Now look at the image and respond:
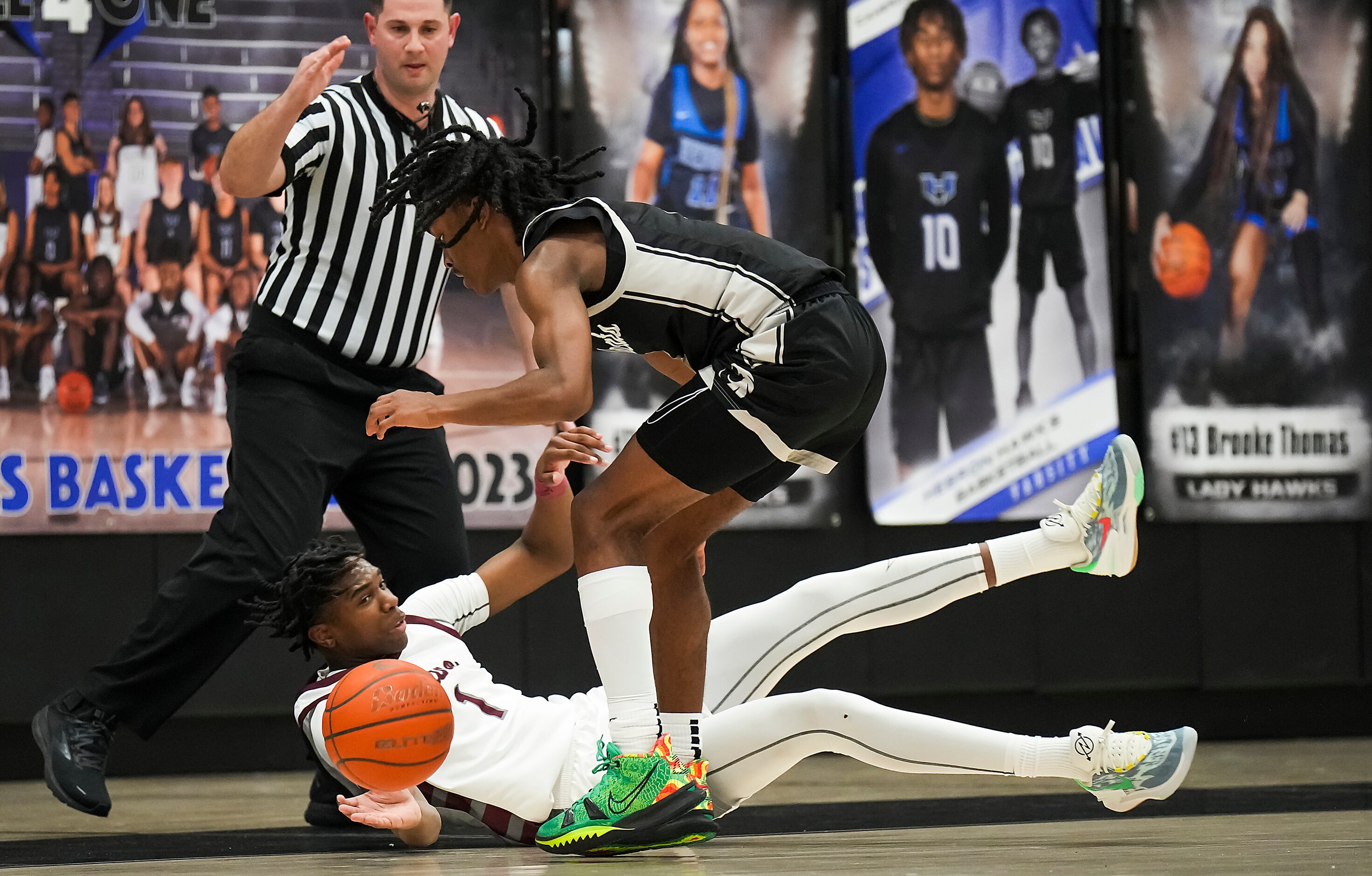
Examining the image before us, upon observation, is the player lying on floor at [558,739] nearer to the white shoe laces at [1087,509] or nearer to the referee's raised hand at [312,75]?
the white shoe laces at [1087,509]

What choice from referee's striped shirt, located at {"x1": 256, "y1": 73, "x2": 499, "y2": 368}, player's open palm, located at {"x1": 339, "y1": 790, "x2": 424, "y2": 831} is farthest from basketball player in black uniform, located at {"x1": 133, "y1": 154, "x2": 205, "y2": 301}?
player's open palm, located at {"x1": 339, "y1": 790, "x2": 424, "y2": 831}

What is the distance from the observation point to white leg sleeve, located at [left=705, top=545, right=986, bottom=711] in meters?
2.95

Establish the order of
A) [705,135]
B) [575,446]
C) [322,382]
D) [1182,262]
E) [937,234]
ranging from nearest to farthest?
[575,446] < [322,382] < [705,135] < [937,234] < [1182,262]

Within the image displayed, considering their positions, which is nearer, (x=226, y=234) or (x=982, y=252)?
(x=226, y=234)

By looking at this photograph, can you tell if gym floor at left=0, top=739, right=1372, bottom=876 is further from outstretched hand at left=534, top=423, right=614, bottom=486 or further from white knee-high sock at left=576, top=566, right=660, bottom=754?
outstretched hand at left=534, top=423, right=614, bottom=486

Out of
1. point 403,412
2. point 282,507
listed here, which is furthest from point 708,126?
point 403,412

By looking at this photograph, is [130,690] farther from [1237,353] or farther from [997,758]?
[1237,353]

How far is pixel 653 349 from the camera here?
9.19 ft

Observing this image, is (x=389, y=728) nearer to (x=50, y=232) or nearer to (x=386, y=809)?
(x=386, y=809)

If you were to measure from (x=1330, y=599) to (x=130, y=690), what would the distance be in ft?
14.1

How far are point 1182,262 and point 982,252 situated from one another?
75cm

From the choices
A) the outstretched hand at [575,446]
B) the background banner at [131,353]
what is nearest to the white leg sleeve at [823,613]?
the outstretched hand at [575,446]

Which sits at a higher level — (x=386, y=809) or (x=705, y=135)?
(x=705, y=135)

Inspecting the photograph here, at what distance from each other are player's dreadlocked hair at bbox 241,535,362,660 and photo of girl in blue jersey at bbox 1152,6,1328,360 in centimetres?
364
